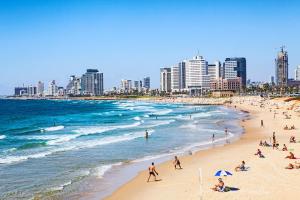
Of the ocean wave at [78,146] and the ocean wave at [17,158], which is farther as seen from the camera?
the ocean wave at [78,146]

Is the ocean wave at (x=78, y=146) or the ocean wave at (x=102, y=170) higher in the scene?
the ocean wave at (x=102, y=170)

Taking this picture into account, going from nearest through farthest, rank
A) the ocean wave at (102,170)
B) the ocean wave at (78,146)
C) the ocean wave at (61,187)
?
the ocean wave at (61,187), the ocean wave at (102,170), the ocean wave at (78,146)

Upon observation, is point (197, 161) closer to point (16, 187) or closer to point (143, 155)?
point (143, 155)

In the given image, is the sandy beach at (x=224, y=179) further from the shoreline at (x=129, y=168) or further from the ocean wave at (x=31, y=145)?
the ocean wave at (x=31, y=145)

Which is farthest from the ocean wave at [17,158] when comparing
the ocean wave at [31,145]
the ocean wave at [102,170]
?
the ocean wave at [102,170]

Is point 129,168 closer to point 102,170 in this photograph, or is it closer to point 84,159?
point 102,170

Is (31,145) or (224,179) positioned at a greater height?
(224,179)

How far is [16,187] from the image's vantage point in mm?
24484

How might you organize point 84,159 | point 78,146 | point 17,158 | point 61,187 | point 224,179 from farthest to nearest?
point 78,146, point 17,158, point 84,159, point 224,179, point 61,187

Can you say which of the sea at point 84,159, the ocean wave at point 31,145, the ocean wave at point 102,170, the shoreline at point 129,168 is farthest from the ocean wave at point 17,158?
the shoreline at point 129,168

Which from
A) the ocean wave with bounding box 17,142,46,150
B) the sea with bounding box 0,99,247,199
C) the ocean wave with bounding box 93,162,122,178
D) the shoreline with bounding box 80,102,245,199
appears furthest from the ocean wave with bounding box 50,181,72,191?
the ocean wave with bounding box 17,142,46,150

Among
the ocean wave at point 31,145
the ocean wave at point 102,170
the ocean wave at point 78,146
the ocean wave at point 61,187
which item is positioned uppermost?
the ocean wave at point 61,187

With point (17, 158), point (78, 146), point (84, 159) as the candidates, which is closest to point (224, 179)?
point (84, 159)

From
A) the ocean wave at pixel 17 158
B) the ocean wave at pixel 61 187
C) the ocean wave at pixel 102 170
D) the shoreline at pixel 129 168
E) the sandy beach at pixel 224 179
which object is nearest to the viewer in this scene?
the sandy beach at pixel 224 179
